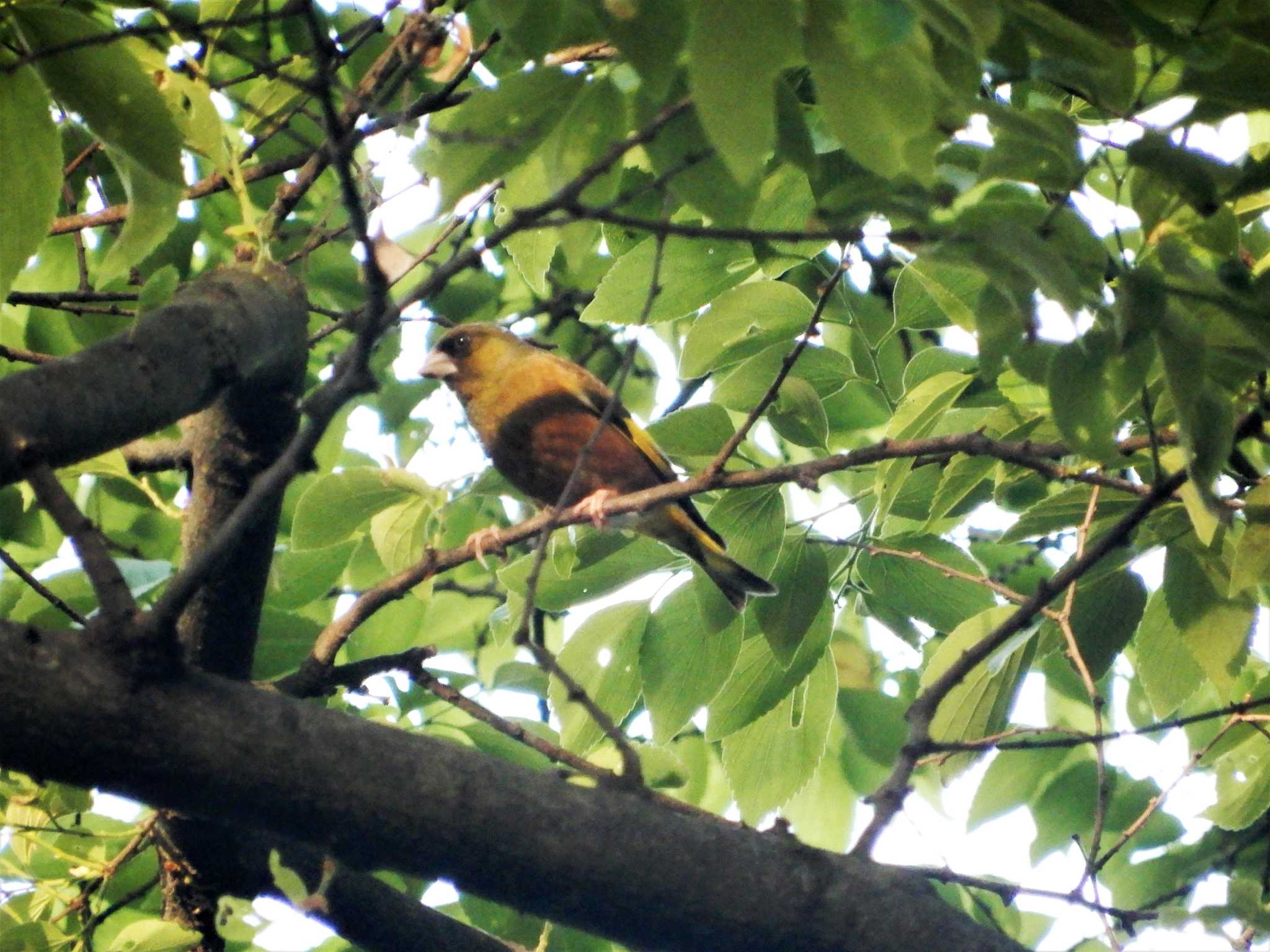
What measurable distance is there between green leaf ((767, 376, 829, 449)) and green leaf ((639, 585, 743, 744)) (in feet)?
1.81

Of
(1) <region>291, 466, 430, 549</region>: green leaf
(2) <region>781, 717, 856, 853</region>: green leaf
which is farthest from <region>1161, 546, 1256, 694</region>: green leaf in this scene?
(1) <region>291, 466, 430, 549</region>: green leaf

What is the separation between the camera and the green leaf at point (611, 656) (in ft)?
12.6

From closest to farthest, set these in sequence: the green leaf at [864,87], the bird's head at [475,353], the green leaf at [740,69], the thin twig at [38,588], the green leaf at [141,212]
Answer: the green leaf at [740,69]
the green leaf at [864,87]
the green leaf at [141,212]
the thin twig at [38,588]
the bird's head at [475,353]

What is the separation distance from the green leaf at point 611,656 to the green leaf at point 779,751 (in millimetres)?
342

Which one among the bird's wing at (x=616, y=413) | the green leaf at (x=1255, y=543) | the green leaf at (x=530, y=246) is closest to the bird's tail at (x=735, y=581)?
the green leaf at (x=530, y=246)

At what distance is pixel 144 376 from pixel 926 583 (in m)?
2.38

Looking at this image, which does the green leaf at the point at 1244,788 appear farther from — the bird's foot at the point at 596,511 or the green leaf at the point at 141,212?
the green leaf at the point at 141,212

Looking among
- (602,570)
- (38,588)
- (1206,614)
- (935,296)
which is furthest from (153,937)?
(1206,614)

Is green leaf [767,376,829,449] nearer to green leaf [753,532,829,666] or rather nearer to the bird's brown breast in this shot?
green leaf [753,532,829,666]

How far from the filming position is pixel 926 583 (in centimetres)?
383

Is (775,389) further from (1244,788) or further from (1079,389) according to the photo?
(1244,788)

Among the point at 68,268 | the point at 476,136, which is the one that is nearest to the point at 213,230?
the point at 68,268

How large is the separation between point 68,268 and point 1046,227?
4137mm

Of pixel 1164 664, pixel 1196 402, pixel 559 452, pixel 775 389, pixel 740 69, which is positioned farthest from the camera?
pixel 559 452
